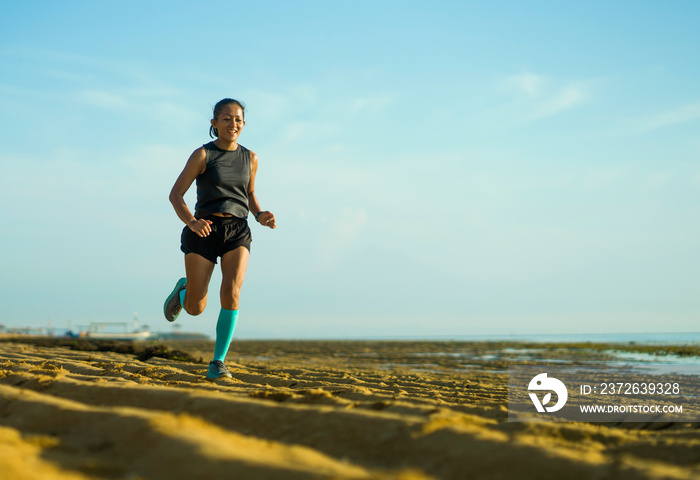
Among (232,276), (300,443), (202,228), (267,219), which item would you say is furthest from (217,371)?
(300,443)

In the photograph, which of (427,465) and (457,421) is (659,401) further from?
(427,465)

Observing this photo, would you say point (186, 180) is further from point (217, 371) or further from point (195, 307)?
point (217, 371)

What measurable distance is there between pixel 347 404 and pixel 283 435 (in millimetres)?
672

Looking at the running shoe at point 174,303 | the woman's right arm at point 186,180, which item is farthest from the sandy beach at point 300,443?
the running shoe at point 174,303

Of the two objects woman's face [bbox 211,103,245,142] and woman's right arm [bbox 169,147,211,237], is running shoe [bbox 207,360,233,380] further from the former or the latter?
woman's face [bbox 211,103,245,142]

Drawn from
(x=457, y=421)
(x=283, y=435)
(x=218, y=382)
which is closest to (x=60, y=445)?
(x=283, y=435)

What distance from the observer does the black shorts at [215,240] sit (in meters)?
4.61

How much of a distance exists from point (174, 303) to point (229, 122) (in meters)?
1.78

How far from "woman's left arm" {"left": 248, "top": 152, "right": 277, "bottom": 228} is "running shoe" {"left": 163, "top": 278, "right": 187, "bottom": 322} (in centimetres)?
93

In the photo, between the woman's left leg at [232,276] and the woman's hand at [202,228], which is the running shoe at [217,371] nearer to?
the woman's left leg at [232,276]

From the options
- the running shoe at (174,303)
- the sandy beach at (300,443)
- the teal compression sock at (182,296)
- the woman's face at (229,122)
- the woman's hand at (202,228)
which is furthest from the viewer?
the running shoe at (174,303)

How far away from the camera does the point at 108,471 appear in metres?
1.62

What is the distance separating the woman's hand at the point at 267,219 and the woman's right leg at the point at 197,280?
0.66m

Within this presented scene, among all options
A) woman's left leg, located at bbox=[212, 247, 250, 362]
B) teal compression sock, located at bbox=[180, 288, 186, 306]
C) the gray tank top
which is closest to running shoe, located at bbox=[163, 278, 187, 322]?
teal compression sock, located at bbox=[180, 288, 186, 306]
